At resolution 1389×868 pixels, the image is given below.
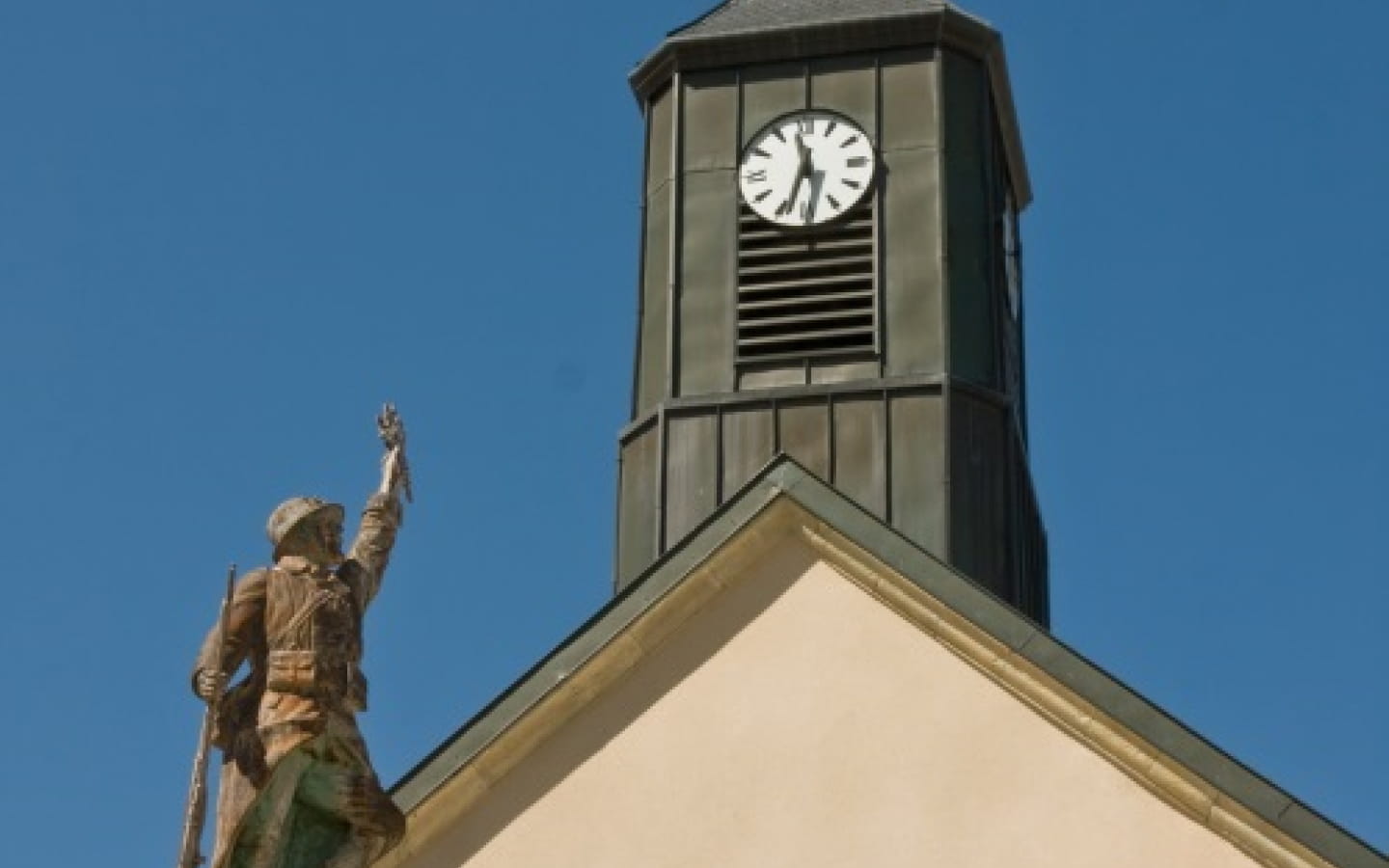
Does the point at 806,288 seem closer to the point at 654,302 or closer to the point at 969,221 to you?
the point at 654,302

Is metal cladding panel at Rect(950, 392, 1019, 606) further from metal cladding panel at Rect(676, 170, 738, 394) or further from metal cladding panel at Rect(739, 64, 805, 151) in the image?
metal cladding panel at Rect(739, 64, 805, 151)

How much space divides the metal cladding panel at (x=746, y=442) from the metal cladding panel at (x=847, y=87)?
2.08 meters

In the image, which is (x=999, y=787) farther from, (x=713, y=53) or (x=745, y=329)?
(x=713, y=53)

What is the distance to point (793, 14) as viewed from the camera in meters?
20.2

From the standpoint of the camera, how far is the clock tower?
1853 centimetres

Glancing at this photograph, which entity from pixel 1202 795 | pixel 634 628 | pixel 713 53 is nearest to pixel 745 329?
pixel 713 53

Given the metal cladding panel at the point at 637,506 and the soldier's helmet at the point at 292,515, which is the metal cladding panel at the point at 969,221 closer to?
the metal cladding panel at the point at 637,506

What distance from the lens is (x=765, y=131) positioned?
65.1 feet

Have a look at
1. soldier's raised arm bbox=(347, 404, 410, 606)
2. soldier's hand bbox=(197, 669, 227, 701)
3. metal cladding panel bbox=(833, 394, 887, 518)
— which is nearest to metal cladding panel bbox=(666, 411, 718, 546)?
metal cladding panel bbox=(833, 394, 887, 518)

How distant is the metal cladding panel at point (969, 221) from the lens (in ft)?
62.4

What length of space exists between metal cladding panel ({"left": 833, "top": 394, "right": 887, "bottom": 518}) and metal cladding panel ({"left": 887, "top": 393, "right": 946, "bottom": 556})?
0.21 feet

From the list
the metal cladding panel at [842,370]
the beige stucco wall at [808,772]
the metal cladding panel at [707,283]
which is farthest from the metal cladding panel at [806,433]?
the beige stucco wall at [808,772]

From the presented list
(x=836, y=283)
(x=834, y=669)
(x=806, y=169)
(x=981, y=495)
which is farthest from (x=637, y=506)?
(x=834, y=669)

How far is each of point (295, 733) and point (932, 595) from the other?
248 inches
